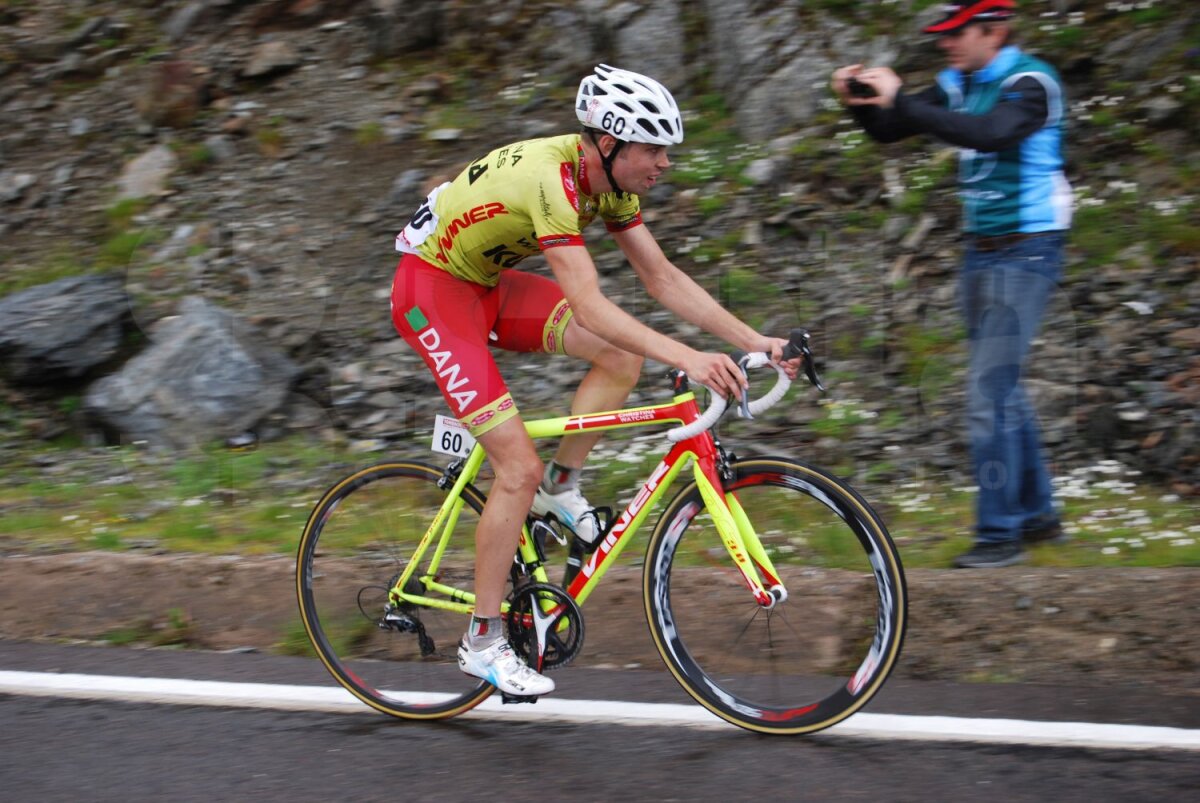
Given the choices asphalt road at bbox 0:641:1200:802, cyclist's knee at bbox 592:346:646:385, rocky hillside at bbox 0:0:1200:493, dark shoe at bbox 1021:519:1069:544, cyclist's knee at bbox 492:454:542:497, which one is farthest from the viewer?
rocky hillside at bbox 0:0:1200:493

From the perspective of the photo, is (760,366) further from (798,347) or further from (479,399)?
(479,399)

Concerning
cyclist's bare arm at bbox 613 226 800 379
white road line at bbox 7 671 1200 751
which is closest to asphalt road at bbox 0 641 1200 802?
white road line at bbox 7 671 1200 751

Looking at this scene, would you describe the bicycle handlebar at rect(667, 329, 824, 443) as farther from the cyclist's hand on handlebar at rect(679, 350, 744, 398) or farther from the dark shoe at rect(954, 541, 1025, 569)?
the dark shoe at rect(954, 541, 1025, 569)

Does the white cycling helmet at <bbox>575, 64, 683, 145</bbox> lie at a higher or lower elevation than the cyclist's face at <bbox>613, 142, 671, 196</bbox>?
higher

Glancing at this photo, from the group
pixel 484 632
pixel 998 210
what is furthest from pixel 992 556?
pixel 484 632

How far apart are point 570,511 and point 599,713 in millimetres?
688

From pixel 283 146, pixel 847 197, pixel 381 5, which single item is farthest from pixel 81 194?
pixel 847 197

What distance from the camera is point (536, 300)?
4234 mm

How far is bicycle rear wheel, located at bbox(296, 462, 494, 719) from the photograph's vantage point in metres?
4.27

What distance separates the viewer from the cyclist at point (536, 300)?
364cm

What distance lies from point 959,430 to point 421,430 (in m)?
3.02

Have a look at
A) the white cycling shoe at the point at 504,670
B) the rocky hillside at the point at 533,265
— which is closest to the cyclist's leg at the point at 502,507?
the white cycling shoe at the point at 504,670

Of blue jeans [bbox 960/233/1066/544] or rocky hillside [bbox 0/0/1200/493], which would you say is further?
rocky hillside [bbox 0/0/1200/493]

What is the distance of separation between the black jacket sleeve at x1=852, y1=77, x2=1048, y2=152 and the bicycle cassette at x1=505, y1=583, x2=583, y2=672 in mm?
2224
